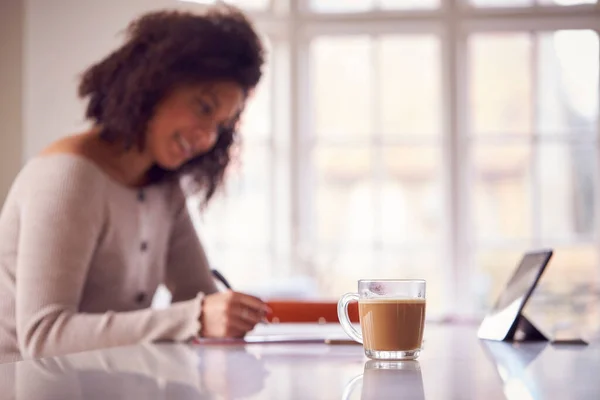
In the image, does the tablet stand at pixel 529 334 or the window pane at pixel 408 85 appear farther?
the window pane at pixel 408 85

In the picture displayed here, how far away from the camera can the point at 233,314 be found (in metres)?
1.36

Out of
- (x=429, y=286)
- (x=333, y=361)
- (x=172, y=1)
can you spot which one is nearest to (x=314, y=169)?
(x=429, y=286)

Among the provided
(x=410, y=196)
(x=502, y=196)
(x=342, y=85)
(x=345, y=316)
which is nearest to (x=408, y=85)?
(x=342, y=85)

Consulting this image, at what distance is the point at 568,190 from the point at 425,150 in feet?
2.44

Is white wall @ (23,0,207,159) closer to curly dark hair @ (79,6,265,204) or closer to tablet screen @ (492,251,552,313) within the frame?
curly dark hair @ (79,6,265,204)

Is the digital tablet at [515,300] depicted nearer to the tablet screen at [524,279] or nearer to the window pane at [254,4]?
the tablet screen at [524,279]

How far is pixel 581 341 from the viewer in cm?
139

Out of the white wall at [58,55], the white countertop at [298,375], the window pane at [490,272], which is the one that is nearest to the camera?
the white countertop at [298,375]

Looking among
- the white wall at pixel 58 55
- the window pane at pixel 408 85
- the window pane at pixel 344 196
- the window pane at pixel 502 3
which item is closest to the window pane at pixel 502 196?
the window pane at pixel 408 85

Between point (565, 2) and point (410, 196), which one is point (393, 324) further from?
point (565, 2)

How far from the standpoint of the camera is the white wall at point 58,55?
404cm

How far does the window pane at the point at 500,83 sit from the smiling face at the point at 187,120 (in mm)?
2600

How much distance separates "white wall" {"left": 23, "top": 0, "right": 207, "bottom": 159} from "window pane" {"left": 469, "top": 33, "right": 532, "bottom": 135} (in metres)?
1.83

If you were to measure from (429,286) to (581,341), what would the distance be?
9.32 ft
